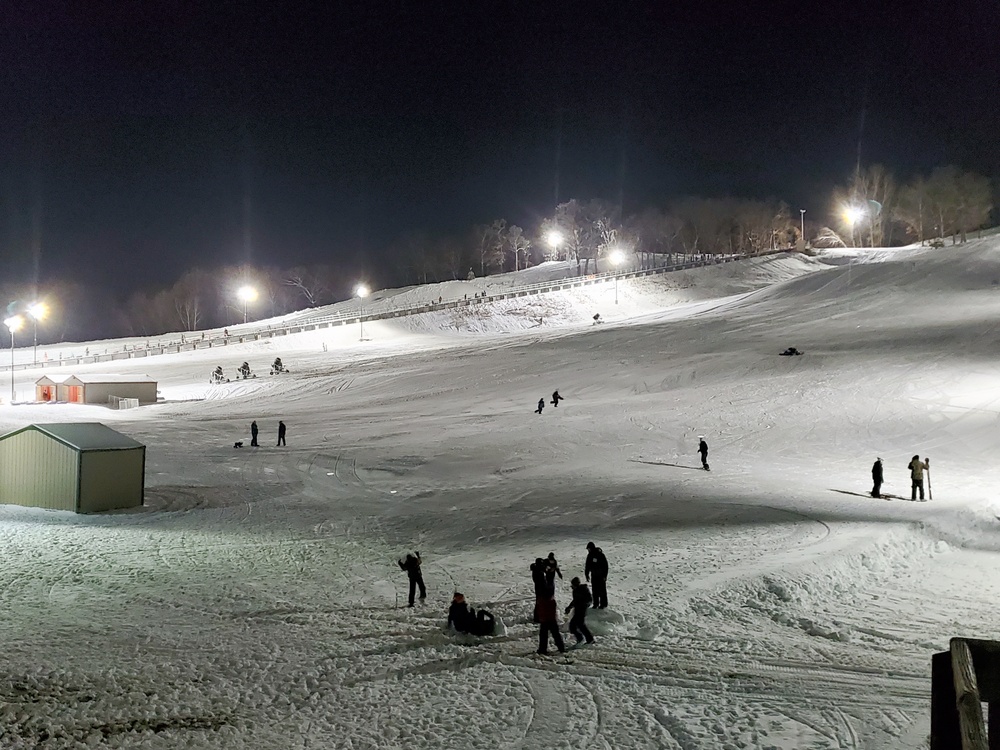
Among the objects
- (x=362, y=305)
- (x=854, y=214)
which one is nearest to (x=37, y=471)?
(x=362, y=305)

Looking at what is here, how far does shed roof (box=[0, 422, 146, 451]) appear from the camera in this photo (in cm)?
2128

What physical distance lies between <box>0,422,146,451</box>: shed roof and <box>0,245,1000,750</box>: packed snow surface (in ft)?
6.36

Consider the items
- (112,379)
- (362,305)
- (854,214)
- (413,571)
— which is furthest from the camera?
(854,214)

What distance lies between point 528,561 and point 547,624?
A: 18.0 feet

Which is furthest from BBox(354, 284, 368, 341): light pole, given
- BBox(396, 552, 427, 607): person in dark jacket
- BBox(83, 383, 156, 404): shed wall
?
BBox(396, 552, 427, 607): person in dark jacket

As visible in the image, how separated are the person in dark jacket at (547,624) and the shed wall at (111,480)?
1578 centimetres

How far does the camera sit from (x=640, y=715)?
26.8 ft

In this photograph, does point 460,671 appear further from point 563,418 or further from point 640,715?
point 563,418

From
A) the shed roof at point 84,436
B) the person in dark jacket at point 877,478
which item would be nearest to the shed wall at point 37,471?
the shed roof at point 84,436

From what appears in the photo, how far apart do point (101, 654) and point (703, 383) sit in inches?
1319

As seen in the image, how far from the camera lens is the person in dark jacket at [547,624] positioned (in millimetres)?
10141

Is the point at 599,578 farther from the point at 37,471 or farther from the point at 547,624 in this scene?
the point at 37,471

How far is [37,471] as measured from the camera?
21781 millimetres

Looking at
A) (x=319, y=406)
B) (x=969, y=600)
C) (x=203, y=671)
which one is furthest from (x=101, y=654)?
(x=319, y=406)
